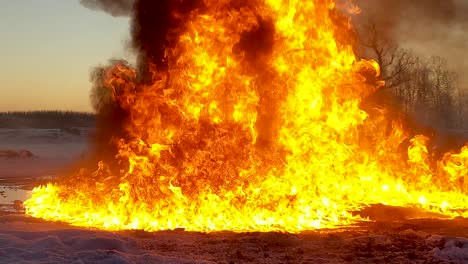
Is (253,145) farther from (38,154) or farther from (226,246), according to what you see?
(38,154)

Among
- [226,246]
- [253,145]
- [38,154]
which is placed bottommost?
[226,246]

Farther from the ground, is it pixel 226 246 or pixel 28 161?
pixel 28 161

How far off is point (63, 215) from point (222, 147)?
3.84m

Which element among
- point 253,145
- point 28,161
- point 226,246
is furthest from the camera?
point 28,161

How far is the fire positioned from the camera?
36.8ft

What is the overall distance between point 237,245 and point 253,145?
377 centimetres

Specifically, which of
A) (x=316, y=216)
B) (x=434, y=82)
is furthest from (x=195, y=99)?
(x=434, y=82)

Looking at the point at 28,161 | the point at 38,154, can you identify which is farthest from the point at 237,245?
the point at 38,154

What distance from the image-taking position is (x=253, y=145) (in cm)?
1257

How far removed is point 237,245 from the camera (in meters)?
9.20

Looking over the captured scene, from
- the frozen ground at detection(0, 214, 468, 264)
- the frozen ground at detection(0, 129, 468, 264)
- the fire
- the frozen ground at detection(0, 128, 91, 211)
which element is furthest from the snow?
the frozen ground at detection(0, 214, 468, 264)

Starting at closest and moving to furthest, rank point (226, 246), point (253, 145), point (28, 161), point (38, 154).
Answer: point (226, 246) < point (253, 145) < point (28, 161) < point (38, 154)

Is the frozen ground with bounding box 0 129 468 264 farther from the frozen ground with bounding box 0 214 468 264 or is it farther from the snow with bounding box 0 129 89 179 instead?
the snow with bounding box 0 129 89 179

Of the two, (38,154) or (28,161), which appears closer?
(28,161)
